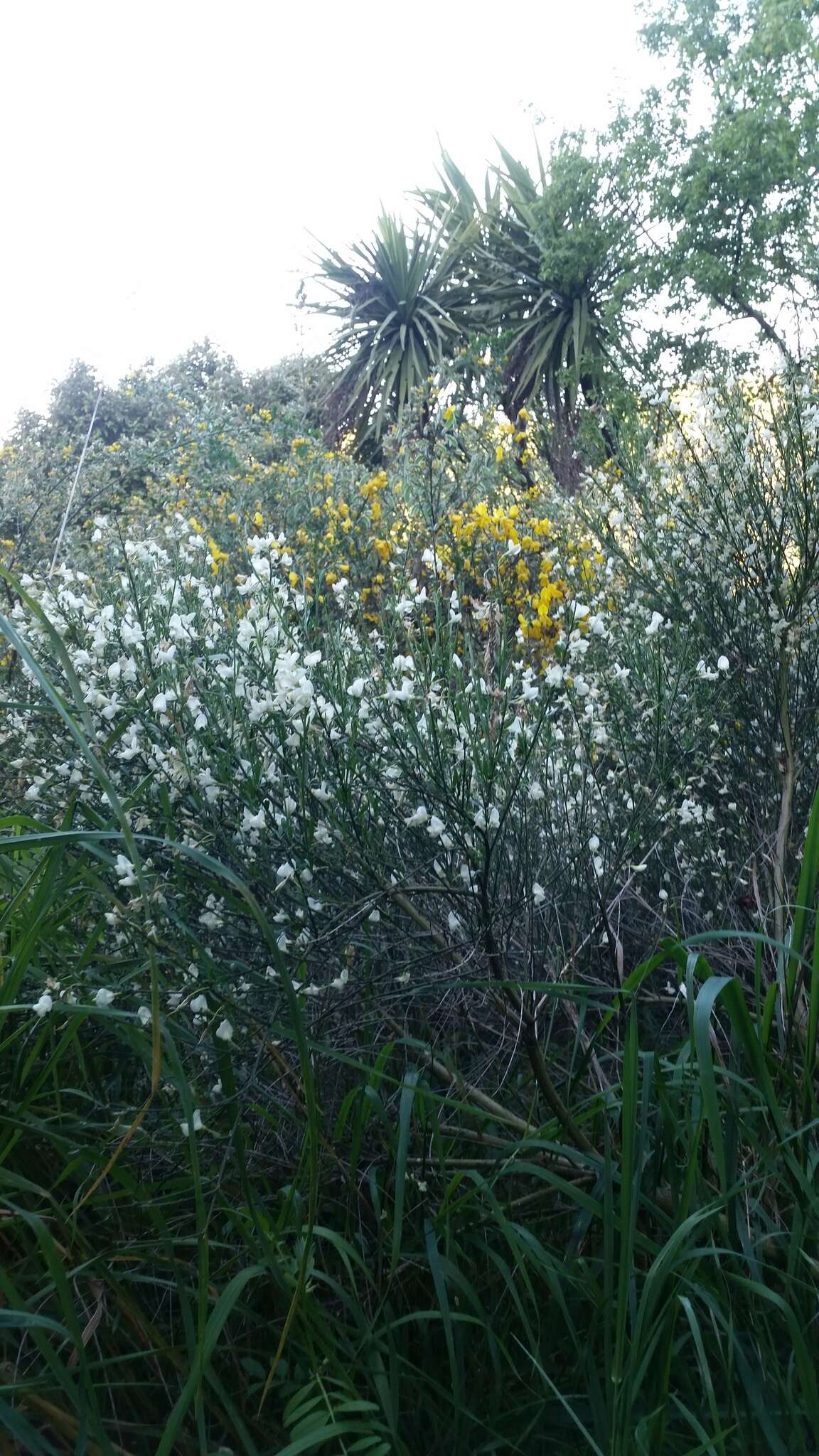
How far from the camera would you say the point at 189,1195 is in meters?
2.02

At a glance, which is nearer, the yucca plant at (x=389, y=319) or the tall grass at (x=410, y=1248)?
the tall grass at (x=410, y=1248)

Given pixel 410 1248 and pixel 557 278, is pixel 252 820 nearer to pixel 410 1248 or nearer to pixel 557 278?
pixel 410 1248

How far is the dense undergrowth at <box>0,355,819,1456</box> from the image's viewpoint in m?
1.64

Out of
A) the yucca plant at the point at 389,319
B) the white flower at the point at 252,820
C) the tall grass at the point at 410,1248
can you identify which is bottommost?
the tall grass at the point at 410,1248

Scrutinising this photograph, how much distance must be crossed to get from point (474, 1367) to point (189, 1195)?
577 millimetres

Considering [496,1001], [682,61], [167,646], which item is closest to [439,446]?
[167,646]

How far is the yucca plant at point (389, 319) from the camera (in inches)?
525

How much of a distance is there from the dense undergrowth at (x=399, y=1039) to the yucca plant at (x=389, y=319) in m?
10.7

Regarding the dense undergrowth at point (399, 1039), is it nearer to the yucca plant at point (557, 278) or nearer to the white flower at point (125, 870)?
the white flower at point (125, 870)

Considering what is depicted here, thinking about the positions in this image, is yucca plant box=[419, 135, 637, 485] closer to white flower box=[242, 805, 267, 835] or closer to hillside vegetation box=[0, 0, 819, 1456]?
hillside vegetation box=[0, 0, 819, 1456]

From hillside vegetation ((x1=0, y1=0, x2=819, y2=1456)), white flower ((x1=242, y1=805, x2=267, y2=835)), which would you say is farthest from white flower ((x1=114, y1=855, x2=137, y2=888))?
white flower ((x1=242, y1=805, x2=267, y2=835))

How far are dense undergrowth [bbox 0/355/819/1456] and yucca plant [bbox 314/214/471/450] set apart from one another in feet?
35.1

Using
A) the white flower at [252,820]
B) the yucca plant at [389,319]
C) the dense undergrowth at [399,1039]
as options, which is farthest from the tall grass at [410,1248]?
the yucca plant at [389,319]

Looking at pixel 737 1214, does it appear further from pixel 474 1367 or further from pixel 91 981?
pixel 91 981
